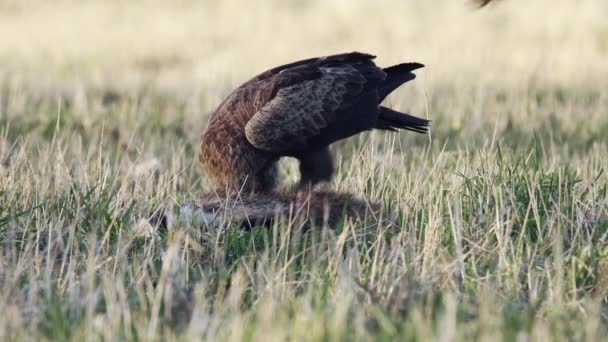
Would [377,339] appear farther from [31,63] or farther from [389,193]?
[31,63]

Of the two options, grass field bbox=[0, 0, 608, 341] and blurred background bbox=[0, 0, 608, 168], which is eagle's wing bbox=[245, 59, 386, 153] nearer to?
grass field bbox=[0, 0, 608, 341]

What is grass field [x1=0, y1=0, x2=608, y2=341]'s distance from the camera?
341cm

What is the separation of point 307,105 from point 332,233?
4.89 ft

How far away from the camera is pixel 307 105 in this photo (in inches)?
219

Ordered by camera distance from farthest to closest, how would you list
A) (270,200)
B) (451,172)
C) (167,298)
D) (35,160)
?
(35,160) → (451,172) → (270,200) → (167,298)

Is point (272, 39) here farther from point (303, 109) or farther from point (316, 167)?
point (303, 109)

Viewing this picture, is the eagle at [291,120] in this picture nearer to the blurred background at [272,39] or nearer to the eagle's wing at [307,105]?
the eagle's wing at [307,105]

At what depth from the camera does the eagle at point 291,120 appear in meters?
5.48

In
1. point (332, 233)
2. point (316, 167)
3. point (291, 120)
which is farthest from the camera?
point (316, 167)

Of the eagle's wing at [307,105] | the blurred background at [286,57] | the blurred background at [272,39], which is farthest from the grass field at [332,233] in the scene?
the eagle's wing at [307,105]

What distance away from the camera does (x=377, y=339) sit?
318cm

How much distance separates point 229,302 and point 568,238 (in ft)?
5.63

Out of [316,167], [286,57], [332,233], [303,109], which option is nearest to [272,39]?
[286,57]

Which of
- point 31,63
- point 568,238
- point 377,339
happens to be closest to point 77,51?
point 31,63
